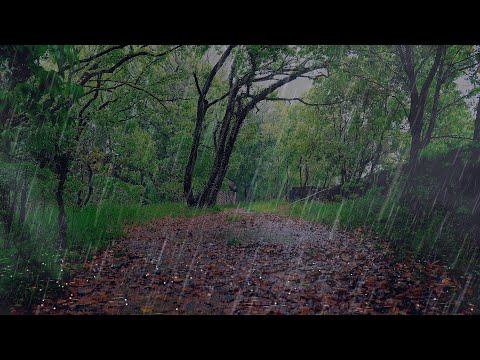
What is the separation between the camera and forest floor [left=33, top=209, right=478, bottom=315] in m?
3.85

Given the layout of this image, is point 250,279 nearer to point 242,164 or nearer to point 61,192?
point 61,192

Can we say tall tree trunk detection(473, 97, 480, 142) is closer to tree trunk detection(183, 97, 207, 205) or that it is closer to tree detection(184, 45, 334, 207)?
tree detection(184, 45, 334, 207)

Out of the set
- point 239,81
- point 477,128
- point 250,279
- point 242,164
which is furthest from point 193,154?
point 477,128

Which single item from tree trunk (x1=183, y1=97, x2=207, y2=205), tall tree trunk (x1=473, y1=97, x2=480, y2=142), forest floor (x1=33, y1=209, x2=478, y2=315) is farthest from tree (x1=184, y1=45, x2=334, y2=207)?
tall tree trunk (x1=473, y1=97, x2=480, y2=142)

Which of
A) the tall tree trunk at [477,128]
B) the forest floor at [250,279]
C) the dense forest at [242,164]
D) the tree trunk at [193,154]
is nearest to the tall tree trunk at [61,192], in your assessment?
the dense forest at [242,164]

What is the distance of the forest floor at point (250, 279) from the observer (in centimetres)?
385

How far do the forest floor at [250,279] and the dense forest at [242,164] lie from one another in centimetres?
5

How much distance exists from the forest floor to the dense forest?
0.16ft

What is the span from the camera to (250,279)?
15.5 ft
